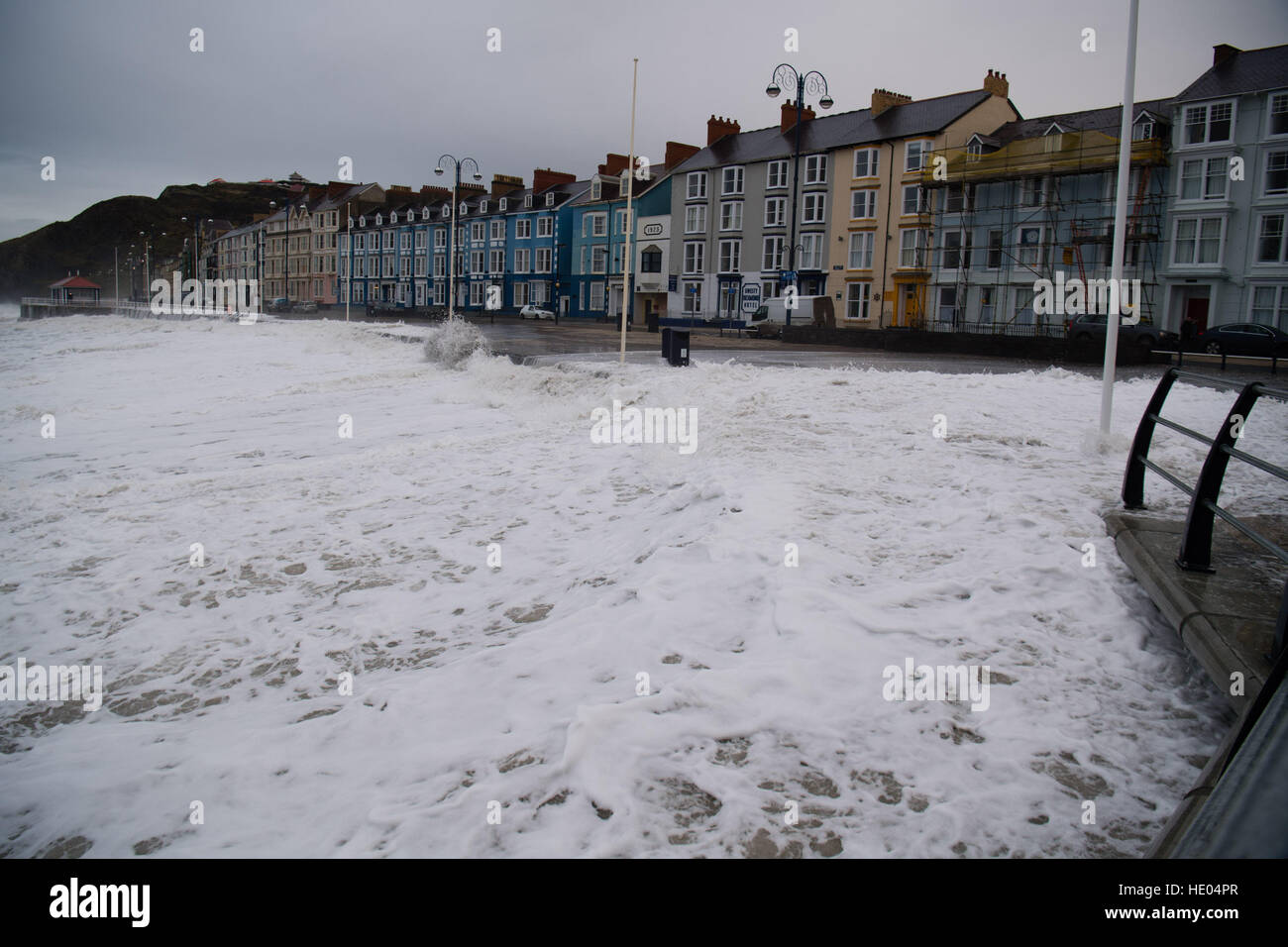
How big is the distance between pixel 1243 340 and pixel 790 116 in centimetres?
3263

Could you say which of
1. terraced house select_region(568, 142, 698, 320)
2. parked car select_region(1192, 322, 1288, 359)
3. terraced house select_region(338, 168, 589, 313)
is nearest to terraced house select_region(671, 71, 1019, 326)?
terraced house select_region(568, 142, 698, 320)

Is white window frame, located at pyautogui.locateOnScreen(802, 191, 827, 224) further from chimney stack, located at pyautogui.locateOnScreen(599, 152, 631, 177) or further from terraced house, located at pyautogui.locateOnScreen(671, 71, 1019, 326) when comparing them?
chimney stack, located at pyautogui.locateOnScreen(599, 152, 631, 177)

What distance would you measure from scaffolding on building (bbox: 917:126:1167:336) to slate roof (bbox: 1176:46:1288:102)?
2231 mm

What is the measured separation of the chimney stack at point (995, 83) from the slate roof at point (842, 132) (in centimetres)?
62

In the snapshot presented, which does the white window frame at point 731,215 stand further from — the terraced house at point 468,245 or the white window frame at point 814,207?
the terraced house at point 468,245

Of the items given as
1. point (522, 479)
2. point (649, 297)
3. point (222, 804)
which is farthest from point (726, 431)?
point (649, 297)

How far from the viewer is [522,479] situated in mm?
10688

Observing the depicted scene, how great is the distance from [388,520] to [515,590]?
114 inches

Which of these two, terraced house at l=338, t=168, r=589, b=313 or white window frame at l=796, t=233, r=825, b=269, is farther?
terraced house at l=338, t=168, r=589, b=313

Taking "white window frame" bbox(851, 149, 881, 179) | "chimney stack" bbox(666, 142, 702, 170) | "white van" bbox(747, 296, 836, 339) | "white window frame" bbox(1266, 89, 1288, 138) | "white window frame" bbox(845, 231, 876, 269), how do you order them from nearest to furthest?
1. "white window frame" bbox(1266, 89, 1288, 138)
2. "white van" bbox(747, 296, 836, 339)
3. "white window frame" bbox(851, 149, 881, 179)
4. "white window frame" bbox(845, 231, 876, 269)
5. "chimney stack" bbox(666, 142, 702, 170)

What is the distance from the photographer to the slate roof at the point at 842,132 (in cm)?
4722

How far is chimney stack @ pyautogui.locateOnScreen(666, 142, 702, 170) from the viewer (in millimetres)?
62562

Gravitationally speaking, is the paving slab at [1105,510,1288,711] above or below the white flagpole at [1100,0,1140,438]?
below
